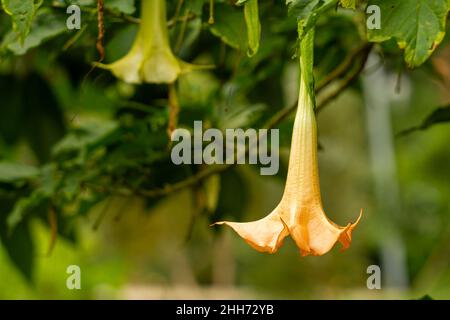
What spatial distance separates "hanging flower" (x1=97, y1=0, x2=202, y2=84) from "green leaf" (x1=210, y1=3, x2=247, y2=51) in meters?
0.05

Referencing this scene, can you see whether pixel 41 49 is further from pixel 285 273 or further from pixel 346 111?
pixel 346 111

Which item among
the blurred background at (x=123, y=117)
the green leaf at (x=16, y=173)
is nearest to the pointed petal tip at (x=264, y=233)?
the blurred background at (x=123, y=117)

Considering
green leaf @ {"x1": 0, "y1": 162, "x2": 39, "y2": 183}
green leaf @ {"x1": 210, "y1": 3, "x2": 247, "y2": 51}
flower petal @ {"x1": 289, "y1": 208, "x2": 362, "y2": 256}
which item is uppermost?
green leaf @ {"x1": 210, "y1": 3, "x2": 247, "y2": 51}

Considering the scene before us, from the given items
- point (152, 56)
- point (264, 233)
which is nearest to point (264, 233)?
point (264, 233)

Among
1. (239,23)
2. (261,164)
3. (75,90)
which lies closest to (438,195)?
(75,90)

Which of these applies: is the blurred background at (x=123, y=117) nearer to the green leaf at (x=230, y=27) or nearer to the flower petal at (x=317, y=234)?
the green leaf at (x=230, y=27)

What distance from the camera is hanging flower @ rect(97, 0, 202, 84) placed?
2.60ft

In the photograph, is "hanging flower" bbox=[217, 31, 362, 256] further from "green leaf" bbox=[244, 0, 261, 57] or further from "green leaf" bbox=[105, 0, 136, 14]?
"green leaf" bbox=[105, 0, 136, 14]

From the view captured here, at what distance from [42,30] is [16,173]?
0.27 m

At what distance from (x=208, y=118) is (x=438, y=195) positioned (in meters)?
3.31

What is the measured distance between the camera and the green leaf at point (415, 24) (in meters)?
0.62

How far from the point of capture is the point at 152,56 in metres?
0.80

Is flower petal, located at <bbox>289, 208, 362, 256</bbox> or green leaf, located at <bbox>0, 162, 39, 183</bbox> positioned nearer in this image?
flower petal, located at <bbox>289, 208, 362, 256</bbox>

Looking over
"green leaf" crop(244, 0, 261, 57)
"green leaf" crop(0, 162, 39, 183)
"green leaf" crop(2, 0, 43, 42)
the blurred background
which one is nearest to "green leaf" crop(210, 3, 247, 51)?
the blurred background
